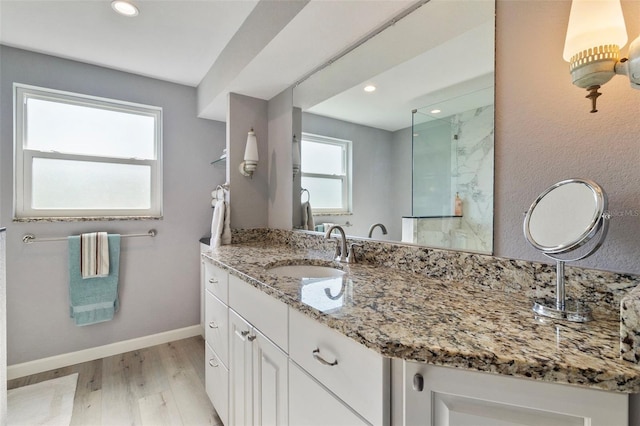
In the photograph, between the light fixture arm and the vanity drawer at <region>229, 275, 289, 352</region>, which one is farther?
the vanity drawer at <region>229, 275, 289, 352</region>

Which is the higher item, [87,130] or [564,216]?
[87,130]

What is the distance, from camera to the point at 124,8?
156 centimetres

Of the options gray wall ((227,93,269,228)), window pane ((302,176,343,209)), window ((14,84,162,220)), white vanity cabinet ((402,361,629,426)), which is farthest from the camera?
gray wall ((227,93,269,228))

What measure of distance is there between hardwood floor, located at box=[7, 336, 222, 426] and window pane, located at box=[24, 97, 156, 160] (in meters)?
1.63

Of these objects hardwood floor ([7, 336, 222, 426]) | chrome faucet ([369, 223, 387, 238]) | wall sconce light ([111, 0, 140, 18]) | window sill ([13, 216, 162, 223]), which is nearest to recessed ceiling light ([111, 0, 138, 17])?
wall sconce light ([111, 0, 140, 18])

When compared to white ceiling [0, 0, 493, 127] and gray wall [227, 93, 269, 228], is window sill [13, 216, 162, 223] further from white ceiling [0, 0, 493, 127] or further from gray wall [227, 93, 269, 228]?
white ceiling [0, 0, 493, 127]

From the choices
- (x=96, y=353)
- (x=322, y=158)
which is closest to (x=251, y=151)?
(x=322, y=158)

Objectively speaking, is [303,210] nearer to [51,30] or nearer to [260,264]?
[260,264]

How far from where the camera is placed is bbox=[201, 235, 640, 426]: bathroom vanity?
498 mm

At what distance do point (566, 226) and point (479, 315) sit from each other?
1.03 ft

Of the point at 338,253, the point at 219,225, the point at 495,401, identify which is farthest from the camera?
the point at 219,225

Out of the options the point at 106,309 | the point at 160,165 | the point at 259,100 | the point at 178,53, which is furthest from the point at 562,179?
the point at 106,309

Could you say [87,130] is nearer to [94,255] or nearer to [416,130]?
[94,255]

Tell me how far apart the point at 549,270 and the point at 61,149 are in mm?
2984
